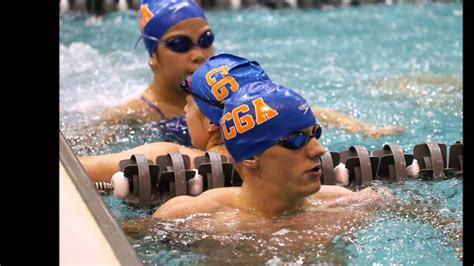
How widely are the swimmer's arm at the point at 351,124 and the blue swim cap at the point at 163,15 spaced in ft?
2.26

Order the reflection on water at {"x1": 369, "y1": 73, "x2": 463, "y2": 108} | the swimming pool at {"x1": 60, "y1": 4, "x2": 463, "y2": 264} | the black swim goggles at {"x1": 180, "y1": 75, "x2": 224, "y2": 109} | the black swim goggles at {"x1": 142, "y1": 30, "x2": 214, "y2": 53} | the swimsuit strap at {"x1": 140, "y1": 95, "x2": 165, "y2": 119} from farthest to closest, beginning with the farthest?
the reflection on water at {"x1": 369, "y1": 73, "x2": 463, "y2": 108}
the swimsuit strap at {"x1": 140, "y1": 95, "x2": 165, "y2": 119}
the black swim goggles at {"x1": 142, "y1": 30, "x2": 214, "y2": 53}
the black swim goggles at {"x1": 180, "y1": 75, "x2": 224, "y2": 109}
the swimming pool at {"x1": 60, "y1": 4, "x2": 463, "y2": 264}

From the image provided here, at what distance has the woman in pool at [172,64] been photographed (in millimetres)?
3791

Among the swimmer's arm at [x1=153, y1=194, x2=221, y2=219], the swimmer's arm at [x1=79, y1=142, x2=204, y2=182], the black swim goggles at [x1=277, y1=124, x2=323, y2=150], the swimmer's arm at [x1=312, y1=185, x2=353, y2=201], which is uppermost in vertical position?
the black swim goggles at [x1=277, y1=124, x2=323, y2=150]

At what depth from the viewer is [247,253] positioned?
2.42 metres

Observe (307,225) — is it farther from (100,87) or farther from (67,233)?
(100,87)

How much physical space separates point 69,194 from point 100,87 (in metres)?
3.06

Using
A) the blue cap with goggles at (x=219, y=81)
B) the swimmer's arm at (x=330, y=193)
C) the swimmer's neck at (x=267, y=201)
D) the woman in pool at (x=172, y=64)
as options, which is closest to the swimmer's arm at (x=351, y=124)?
the woman in pool at (x=172, y=64)

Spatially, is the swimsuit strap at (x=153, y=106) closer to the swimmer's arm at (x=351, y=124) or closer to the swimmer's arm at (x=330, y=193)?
the swimmer's arm at (x=351, y=124)

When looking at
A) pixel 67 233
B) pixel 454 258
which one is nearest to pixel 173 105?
pixel 454 258

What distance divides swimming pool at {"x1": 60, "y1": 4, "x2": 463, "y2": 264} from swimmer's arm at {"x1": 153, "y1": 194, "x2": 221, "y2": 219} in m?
0.10

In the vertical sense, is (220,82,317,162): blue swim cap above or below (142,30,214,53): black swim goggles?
below

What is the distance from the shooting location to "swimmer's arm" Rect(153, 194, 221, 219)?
8.56 ft

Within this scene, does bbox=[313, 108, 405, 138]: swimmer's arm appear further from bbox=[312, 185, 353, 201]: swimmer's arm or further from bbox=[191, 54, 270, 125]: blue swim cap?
bbox=[312, 185, 353, 201]: swimmer's arm

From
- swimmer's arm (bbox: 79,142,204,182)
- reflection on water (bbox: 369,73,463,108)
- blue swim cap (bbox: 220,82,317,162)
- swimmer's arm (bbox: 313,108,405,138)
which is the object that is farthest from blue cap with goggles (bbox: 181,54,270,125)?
reflection on water (bbox: 369,73,463,108)
